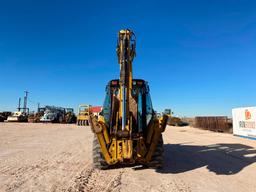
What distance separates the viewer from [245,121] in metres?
19.0

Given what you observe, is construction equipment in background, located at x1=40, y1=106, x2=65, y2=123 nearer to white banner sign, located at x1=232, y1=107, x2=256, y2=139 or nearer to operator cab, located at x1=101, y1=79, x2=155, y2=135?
white banner sign, located at x1=232, y1=107, x2=256, y2=139

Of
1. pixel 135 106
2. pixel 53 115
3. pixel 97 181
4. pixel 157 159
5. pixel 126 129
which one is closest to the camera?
pixel 97 181

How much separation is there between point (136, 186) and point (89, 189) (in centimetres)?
105

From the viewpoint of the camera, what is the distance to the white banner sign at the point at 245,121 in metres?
17.7

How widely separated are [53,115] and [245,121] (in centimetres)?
3390

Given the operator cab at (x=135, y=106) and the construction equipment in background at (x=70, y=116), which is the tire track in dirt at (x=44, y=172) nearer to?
the operator cab at (x=135, y=106)

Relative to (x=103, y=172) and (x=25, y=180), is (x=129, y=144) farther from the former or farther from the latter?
(x=25, y=180)

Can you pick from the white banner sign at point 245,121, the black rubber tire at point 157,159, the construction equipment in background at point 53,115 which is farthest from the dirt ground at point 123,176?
the construction equipment in background at point 53,115

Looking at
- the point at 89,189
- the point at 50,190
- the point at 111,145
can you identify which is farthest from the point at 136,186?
the point at 50,190

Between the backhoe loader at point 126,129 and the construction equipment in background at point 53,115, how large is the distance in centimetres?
3864

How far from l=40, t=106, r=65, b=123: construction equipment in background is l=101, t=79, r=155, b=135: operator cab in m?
38.2

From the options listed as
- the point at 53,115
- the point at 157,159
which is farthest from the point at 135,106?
the point at 53,115

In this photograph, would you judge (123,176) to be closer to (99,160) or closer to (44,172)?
(99,160)

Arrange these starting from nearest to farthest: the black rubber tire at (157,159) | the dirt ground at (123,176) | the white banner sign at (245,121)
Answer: the dirt ground at (123,176) < the black rubber tire at (157,159) < the white banner sign at (245,121)
